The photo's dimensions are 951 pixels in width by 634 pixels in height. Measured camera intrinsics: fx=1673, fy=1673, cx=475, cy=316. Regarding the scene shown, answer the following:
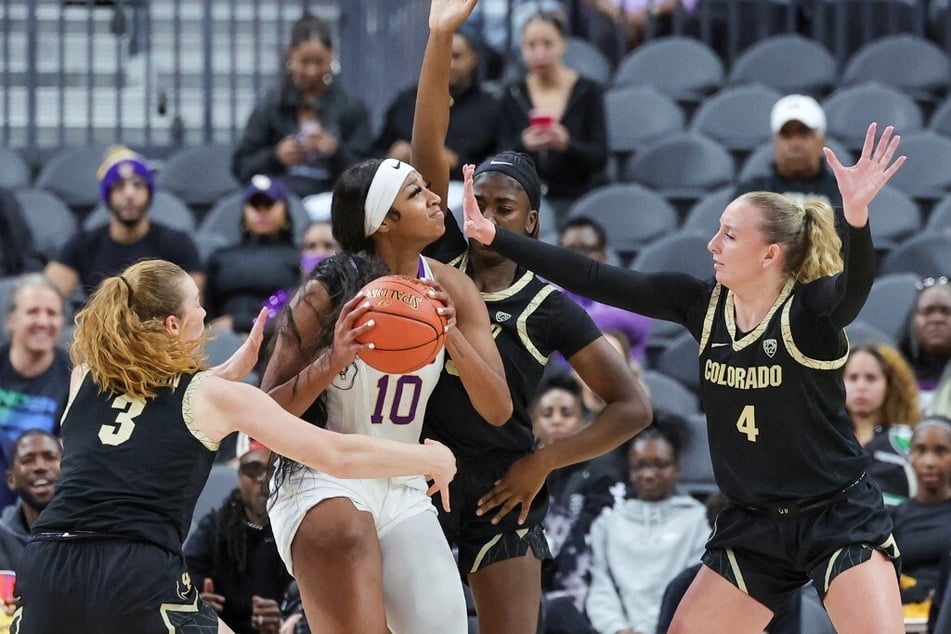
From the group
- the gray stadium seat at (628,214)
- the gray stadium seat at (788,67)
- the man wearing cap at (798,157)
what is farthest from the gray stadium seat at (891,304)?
the gray stadium seat at (788,67)

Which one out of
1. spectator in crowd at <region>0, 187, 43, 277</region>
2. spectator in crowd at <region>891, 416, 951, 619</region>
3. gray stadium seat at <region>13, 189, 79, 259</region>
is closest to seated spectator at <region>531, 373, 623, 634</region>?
spectator in crowd at <region>891, 416, 951, 619</region>

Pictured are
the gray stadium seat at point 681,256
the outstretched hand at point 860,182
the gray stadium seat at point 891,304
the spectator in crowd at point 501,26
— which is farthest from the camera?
the spectator in crowd at point 501,26

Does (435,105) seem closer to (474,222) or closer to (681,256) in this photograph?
(474,222)

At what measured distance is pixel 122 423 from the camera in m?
4.54

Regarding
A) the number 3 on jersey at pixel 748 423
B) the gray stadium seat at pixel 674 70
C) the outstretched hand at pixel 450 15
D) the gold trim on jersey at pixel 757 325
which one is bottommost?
the number 3 on jersey at pixel 748 423

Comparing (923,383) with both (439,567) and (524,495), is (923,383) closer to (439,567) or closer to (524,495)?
(524,495)

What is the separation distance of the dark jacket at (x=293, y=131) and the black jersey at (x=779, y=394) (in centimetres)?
543

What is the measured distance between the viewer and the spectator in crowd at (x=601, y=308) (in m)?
8.63

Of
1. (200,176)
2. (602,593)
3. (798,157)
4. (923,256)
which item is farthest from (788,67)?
(602,593)

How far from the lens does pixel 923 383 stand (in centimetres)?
842

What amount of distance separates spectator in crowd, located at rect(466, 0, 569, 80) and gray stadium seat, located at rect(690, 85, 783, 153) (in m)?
1.35

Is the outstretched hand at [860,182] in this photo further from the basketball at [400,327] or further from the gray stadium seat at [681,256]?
the gray stadium seat at [681,256]

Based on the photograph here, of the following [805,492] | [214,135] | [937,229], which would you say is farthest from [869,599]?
[214,135]

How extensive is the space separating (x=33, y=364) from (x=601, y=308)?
2.89 metres
